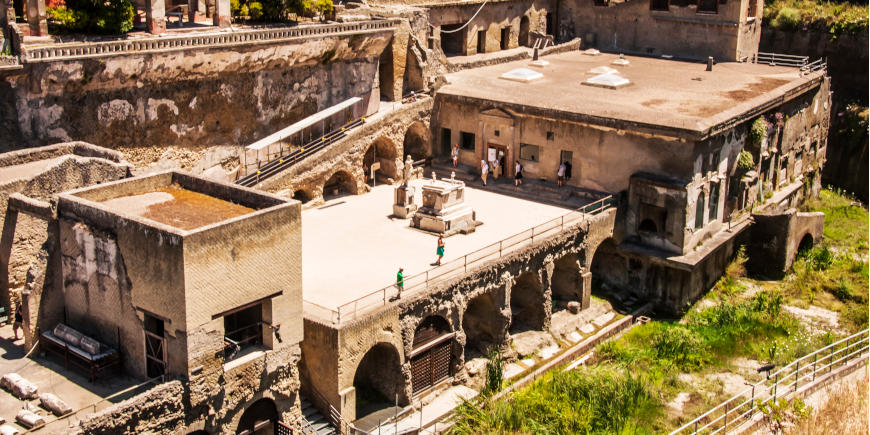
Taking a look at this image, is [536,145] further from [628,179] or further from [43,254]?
[43,254]

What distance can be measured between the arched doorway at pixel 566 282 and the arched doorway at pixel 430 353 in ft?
23.2

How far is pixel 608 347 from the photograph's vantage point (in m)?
36.8

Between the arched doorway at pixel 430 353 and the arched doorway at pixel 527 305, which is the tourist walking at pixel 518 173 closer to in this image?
the arched doorway at pixel 527 305

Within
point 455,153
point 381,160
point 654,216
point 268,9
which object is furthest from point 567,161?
point 268,9

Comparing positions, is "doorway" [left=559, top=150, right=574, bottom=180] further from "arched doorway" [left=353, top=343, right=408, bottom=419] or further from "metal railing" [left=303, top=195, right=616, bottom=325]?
"arched doorway" [left=353, top=343, right=408, bottom=419]

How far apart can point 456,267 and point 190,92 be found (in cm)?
1153

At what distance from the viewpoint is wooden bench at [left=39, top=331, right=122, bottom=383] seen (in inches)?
1036

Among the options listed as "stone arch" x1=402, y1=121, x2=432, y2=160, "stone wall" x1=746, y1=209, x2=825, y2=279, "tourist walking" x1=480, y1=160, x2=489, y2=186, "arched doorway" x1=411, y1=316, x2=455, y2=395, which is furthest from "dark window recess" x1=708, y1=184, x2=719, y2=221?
"arched doorway" x1=411, y1=316, x2=455, y2=395

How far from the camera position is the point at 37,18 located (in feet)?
115

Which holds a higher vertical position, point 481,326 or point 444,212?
point 444,212

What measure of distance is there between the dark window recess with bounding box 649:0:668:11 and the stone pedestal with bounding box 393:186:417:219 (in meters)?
22.4

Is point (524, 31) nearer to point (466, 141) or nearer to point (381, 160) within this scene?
point (466, 141)

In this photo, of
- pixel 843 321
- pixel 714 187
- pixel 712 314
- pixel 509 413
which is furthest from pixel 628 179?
pixel 509 413

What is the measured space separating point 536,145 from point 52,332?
21900mm
